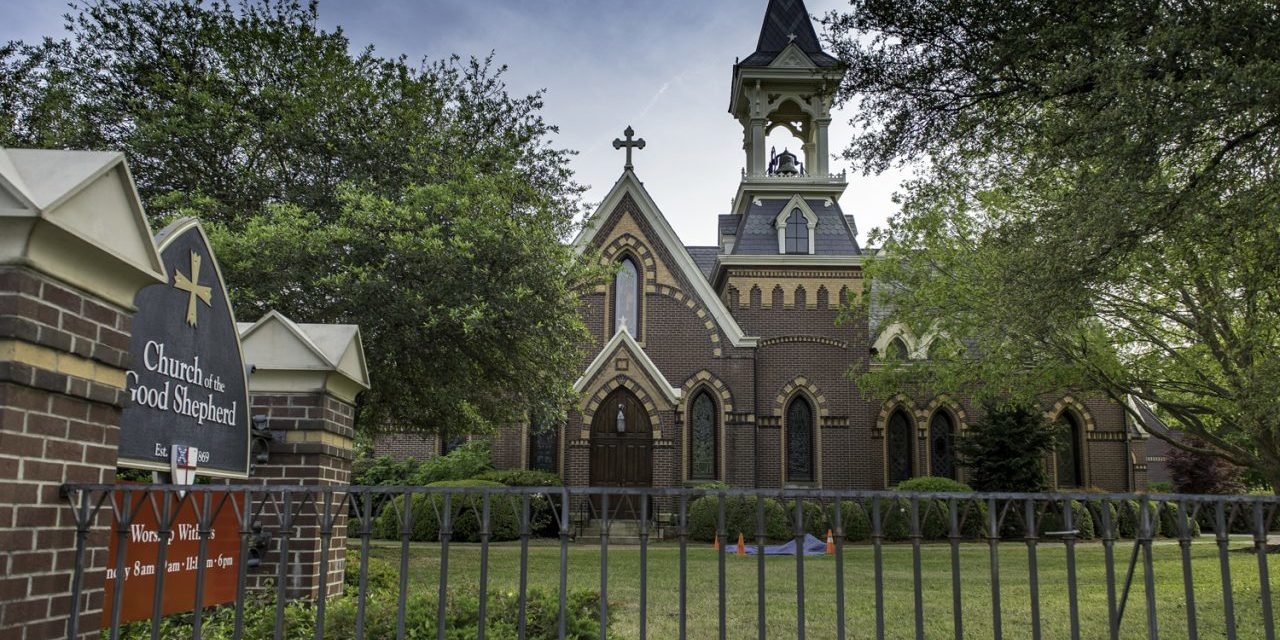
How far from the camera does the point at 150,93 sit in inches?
631

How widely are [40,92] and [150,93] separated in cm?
186

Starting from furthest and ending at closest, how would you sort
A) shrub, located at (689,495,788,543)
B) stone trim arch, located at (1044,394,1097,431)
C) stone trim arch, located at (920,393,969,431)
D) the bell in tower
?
1. the bell in tower
2. stone trim arch, located at (1044,394,1097,431)
3. stone trim arch, located at (920,393,969,431)
4. shrub, located at (689,495,788,543)

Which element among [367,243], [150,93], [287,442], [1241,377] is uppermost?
[150,93]

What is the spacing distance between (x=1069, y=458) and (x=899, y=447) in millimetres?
5563

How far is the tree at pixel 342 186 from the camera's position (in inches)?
547

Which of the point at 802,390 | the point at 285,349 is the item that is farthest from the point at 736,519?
the point at 285,349

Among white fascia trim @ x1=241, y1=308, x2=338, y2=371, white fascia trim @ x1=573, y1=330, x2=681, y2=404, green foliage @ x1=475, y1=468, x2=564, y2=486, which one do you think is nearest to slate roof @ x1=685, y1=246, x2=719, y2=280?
white fascia trim @ x1=573, y1=330, x2=681, y2=404

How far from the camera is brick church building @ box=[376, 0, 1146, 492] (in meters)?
26.2

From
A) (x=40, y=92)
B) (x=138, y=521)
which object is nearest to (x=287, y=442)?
(x=138, y=521)

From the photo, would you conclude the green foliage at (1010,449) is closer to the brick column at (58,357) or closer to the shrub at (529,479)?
the shrub at (529,479)

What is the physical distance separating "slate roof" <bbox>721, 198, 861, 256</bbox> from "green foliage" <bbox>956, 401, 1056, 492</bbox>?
633 cm

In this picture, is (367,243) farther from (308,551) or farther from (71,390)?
(71,390)

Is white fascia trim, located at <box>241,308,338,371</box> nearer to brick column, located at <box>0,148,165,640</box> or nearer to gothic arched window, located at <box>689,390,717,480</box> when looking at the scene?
brick column, located at <box>0,148,165,640</box>

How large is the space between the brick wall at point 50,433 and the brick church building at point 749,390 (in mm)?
21613
